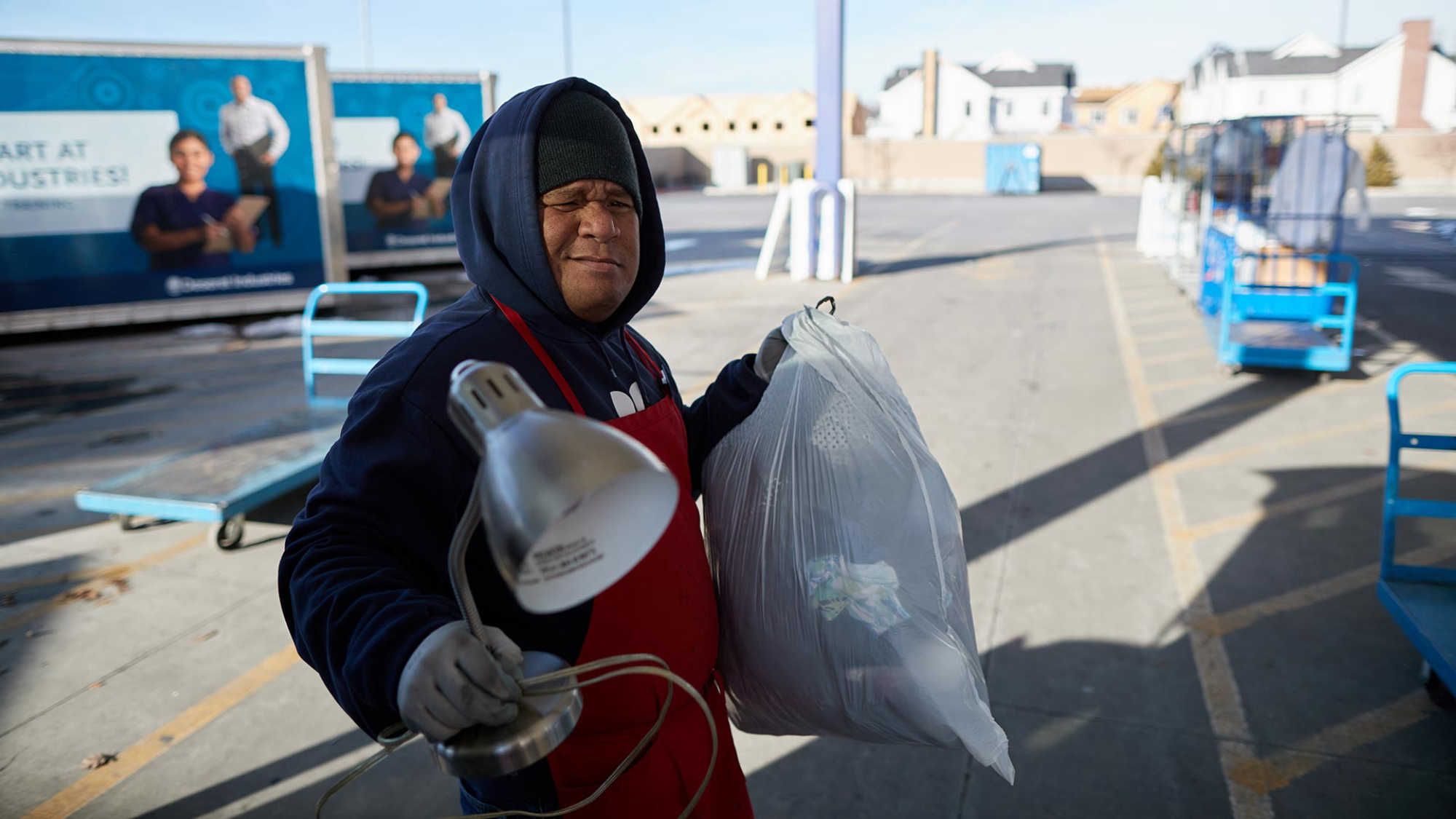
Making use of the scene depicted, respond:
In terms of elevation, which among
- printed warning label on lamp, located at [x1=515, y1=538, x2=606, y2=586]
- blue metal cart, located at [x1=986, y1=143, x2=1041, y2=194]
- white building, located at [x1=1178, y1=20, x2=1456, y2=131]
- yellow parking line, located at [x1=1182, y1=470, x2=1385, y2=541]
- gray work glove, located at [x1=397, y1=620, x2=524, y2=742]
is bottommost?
yellow parking line, located at [x1=1182, y1=470, x2=1385, y2=541]

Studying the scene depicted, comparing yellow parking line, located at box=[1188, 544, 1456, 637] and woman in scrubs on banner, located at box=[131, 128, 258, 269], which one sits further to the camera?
woman in scrubs on banner, located at box=[131, 128, 258, 269]

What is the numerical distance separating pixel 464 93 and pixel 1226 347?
11407 mm

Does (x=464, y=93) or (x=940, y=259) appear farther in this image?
(x=940, y=259)

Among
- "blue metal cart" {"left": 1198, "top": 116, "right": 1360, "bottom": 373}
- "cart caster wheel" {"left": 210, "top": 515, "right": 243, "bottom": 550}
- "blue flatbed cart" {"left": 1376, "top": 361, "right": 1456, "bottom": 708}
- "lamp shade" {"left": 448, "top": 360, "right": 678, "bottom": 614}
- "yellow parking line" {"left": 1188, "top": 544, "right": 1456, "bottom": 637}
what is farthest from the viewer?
"blue metal cart" {"left": 1198, "top": 116, "right": 1360, "bottom": 373}

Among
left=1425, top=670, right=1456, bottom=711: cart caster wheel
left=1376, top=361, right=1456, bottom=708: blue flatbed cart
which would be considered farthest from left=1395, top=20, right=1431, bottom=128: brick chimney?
left=1425, top=670, right=1456, bottom=711: cart caster wheel

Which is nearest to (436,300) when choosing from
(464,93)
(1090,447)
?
(464,93)

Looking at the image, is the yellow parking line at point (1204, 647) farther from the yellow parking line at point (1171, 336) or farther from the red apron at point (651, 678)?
the yellow parking line at point (1171, 336)

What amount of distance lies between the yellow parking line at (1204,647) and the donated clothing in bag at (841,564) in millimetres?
1418

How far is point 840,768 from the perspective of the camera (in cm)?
294

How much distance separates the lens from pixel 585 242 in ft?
4.90

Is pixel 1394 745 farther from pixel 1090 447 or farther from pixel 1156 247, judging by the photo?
pixel 1156 247

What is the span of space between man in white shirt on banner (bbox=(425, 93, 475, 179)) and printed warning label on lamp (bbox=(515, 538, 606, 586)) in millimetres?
14325

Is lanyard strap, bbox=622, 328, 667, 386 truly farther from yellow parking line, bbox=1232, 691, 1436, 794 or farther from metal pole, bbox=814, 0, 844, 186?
metal pole, bbox=814, 0, 844, 186

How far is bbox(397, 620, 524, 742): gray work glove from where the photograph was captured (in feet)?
3.21
